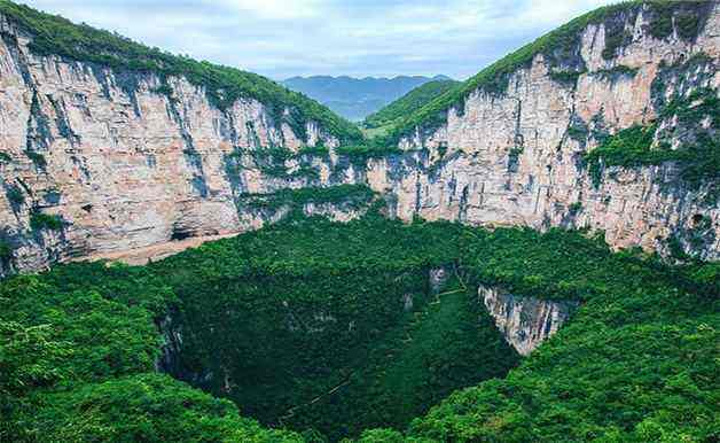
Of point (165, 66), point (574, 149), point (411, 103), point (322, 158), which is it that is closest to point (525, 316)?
point (574, 149)

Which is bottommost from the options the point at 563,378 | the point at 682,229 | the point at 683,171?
the point at 563,378

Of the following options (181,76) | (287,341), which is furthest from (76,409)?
(181,76)

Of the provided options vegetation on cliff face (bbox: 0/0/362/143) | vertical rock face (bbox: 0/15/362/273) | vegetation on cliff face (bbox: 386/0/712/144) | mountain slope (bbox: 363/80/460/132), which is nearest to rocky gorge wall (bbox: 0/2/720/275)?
vertical rock face (bbox: 0/15/362/273)

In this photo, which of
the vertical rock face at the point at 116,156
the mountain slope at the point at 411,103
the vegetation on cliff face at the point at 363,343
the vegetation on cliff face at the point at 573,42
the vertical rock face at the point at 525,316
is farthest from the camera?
the mountain slope at the point at 411,103

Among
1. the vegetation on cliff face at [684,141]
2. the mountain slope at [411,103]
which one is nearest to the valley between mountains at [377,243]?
the vegetation on cliff face at [684,141]

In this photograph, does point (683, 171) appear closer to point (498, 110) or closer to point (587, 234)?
point (587, 234)

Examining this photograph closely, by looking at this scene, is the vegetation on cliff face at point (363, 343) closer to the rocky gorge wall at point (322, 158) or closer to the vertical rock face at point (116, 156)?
the rocky gorge wall at point (322, 158)
